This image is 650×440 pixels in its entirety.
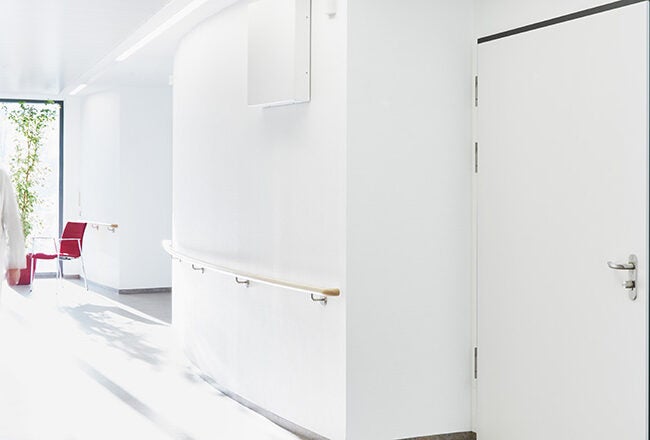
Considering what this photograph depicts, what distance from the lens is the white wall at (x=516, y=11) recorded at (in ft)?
12.6

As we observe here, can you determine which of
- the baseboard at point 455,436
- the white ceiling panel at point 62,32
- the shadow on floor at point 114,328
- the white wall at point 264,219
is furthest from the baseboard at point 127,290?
the baseboard at point 455,436

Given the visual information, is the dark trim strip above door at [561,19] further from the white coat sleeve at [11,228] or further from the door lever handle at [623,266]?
the white coat sleeve at [11,228]

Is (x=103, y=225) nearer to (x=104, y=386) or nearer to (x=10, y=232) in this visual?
(x=104, y=386)

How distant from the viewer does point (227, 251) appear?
579 centimetres

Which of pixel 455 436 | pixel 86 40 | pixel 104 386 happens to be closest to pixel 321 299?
pixel 455 436

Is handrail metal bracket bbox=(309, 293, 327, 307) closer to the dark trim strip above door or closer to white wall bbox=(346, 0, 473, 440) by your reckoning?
white wall bbox=(346, 0, 473, 440)

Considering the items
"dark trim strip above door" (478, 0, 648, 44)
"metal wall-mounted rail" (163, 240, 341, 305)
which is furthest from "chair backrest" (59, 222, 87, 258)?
"dark trim strip above door" (478, 0, 648, 44)

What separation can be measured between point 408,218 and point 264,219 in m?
1.11

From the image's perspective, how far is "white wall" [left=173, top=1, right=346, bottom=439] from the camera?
173 inches

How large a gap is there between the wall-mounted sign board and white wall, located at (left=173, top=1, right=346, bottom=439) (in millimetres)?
65

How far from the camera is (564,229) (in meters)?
3.87

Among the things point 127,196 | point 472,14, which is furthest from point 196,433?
point 127,196

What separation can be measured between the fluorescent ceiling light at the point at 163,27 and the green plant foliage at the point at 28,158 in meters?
4.28

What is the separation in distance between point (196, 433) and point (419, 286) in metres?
1.53
